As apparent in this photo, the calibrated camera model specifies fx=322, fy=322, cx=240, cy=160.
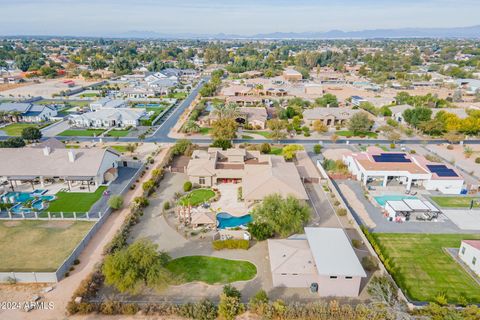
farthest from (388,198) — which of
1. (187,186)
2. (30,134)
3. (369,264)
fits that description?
(30,134)

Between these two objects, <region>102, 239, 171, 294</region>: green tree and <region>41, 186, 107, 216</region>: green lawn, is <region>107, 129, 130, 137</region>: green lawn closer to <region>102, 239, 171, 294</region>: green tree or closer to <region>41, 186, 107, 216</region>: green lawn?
<region>41, 186, 107, 216</region>: green lawn

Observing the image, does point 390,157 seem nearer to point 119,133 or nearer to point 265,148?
point 265,148

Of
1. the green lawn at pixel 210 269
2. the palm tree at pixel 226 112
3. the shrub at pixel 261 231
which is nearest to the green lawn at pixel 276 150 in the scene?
the palm tree at pixel 226 112

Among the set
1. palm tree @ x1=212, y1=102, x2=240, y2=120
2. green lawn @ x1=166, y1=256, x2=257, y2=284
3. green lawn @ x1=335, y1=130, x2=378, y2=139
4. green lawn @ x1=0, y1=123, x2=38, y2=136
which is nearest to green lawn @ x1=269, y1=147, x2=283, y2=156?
palm tree @ x1=212, y1=102, x2=240, y2=120

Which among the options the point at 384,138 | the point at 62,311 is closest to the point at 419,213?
the point at 384,138

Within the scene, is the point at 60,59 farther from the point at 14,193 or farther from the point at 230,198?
the point at 230,198

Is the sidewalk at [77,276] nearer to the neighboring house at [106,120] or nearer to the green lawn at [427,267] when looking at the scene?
the green lawn at [427,267]
